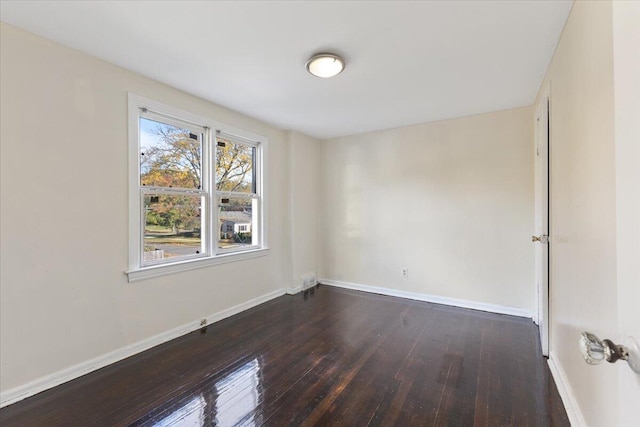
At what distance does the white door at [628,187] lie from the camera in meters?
0.55

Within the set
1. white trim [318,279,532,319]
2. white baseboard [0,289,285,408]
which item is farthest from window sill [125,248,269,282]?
white trim [318,279,532,319]

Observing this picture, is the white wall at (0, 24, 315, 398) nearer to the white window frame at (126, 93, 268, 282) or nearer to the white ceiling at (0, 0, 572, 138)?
the white window frame at (126, 93, 268, 282)

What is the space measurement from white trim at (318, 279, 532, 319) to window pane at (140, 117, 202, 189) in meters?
2.71

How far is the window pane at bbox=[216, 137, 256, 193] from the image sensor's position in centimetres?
338

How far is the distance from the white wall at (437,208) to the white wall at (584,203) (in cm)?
126

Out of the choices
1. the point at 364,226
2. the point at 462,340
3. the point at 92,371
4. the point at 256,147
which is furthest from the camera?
the point at 364,226

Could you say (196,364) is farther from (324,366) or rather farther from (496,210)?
(496,210)

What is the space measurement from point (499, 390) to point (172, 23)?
331 cm

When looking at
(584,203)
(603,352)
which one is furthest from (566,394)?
(603,352)

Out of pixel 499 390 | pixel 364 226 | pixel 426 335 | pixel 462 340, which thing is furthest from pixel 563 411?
pixel 364 226

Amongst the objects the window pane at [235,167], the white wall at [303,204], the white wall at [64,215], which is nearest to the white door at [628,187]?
the white wall at [64,215]

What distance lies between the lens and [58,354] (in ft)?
6.82

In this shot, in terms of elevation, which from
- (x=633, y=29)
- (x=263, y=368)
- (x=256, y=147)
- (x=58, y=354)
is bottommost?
(x=263, y=368)

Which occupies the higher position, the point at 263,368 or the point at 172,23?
the point at 172,23
